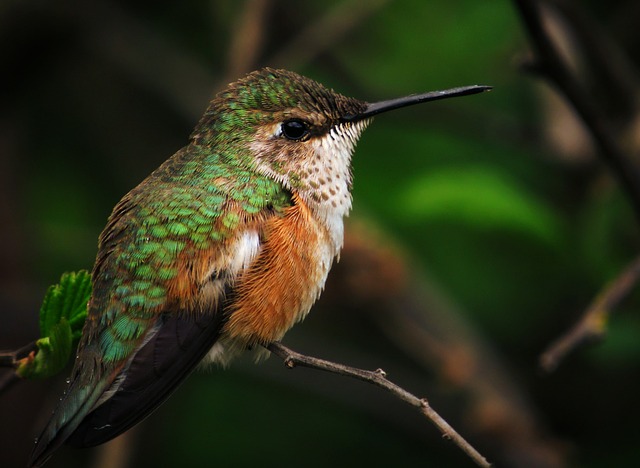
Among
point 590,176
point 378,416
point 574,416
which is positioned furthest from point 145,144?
point 574,416

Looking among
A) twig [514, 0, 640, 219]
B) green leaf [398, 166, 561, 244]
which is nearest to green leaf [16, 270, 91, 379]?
twig [514, 0, 640, 219]

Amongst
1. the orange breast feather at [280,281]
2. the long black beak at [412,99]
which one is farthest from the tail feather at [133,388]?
the long black beak at [412,99]

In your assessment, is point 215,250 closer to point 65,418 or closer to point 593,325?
point 65,418

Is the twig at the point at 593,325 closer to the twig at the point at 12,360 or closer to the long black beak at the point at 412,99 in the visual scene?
the long black beak at the point at 412,99

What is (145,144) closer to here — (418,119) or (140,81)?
(140,81)

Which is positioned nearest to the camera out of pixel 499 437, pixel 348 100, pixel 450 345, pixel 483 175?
pixel 348 100

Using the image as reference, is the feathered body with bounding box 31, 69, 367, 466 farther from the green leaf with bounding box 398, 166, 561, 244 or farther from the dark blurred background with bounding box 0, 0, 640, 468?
the dark blurred background with bounding box 0, 0, 640, 468
